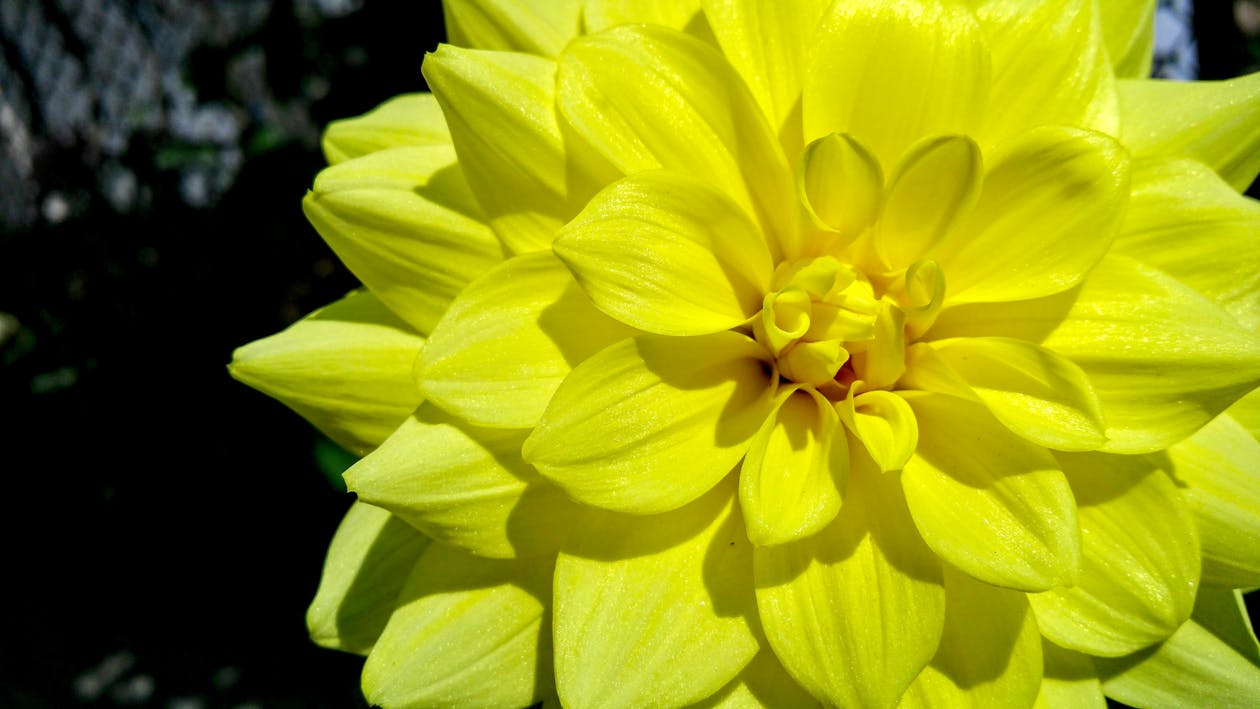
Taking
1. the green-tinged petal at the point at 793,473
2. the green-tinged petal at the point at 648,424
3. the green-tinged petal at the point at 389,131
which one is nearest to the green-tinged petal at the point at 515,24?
the green-tinged petal at the point at 389,131

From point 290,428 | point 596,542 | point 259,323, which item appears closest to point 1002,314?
point 596,542

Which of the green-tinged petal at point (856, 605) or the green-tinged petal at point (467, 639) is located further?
the green-tinged petal at point (467, 639)

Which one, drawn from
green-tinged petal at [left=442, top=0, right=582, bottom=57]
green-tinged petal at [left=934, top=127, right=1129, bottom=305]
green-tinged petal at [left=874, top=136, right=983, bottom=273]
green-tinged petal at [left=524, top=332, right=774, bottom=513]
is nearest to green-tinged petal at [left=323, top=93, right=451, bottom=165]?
green-tinged petal at [left=442, top=0, right=582, bottom=57]

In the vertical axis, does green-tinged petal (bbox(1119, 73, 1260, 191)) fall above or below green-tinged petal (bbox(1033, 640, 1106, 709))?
above

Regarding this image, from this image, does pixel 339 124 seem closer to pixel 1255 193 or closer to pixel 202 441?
pixel 202 441

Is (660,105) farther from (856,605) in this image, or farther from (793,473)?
(856,605)

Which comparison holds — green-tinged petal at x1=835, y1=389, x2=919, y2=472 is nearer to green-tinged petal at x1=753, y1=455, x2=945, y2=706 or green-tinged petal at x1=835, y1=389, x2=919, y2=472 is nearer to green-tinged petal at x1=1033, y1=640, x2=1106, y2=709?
green-tinged petal at x1=753, y1=455, x2=945, y2=706

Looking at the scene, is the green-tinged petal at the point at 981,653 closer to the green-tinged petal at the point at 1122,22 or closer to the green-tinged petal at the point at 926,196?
the green-tinged petal at the point at 926,196
